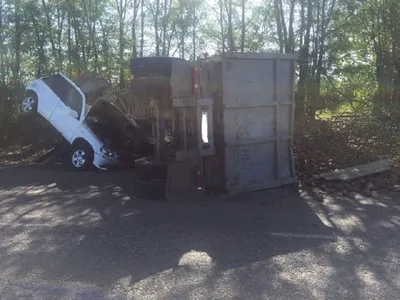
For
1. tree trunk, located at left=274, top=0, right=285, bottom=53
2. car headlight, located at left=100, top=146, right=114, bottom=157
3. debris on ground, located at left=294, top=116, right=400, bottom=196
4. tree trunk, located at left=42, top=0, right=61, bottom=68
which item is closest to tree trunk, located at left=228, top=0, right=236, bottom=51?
tree trunk, located at left=274, top=0, right=285, bottom=53

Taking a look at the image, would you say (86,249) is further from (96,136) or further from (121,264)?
(96,136)

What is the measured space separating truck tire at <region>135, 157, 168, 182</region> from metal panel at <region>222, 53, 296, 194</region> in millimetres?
1044

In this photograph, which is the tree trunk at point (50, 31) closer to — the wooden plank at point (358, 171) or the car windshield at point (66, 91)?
the car windshield at point (66, 91)

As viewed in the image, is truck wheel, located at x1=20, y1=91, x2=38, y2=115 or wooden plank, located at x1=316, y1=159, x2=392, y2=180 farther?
truck wheel, located at x1=20, y1=91, x2=38, y2=115

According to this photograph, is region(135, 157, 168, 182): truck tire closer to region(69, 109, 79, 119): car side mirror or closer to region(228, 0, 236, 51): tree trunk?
region(69, 109, 79, 119): car side mirror

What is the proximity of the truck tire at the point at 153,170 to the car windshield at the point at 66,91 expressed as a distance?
11.9ft

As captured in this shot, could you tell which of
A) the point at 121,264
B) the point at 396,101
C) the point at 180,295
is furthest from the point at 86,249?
the point at 396,101

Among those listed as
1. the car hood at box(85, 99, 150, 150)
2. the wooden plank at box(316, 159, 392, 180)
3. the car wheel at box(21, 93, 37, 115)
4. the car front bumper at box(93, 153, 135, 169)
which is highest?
the car wheel at box(21, 93, 37, 115)

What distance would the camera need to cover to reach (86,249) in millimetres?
5207

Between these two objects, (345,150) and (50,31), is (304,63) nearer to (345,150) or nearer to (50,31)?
(345,150)

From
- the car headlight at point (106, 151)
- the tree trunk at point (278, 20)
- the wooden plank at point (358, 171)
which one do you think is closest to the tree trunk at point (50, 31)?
the tree trunk at point (278, 20)

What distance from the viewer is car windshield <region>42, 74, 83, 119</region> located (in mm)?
10883

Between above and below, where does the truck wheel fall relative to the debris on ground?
above

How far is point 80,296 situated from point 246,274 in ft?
4.90
